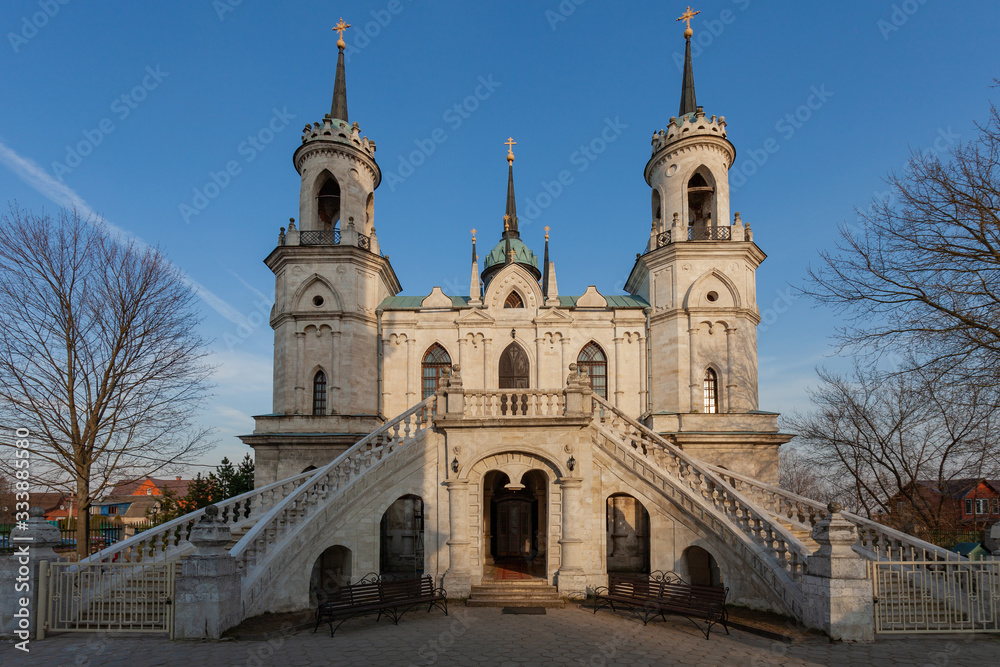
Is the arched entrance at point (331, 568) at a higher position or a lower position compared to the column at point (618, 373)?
lower

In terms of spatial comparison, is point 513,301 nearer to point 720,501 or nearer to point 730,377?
point 730,377

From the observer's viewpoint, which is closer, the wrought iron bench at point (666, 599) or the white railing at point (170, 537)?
the wrought iron bench at point (666, 599)

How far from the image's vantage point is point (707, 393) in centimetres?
2280

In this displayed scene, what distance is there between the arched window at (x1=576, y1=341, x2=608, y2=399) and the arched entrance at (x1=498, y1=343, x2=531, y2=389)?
2195 millimetres

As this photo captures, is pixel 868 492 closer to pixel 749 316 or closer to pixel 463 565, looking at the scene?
pixel 749 316

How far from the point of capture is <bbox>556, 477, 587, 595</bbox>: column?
1532 centimetres

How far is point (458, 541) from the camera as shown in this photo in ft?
52.5

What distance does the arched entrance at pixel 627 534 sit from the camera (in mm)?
21750

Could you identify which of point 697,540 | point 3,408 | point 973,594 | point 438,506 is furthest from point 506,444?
point 3,408

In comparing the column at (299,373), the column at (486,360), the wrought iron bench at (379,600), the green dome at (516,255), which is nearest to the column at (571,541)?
the wrought iron bench at (379,600)

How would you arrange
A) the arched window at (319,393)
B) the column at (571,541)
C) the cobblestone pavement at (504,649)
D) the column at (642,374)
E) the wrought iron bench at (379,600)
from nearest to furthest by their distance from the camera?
the cobblestone pavement at (504,649)
the wrought iron bench at (379,600)
the column at (571,541)
the arched window at (319,393)
the column at (642,374)

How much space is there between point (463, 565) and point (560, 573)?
103 inches

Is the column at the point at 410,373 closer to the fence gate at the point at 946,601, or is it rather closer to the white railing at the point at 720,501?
the white railing at the point at 720,501

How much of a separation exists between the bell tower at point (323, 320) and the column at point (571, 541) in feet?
30.0
